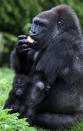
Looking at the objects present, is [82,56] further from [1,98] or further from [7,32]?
[7,32]

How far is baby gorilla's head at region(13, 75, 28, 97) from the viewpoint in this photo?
14.5ft

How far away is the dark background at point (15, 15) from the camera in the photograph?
1054cm

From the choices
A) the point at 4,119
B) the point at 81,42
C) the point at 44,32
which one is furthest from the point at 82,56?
the point at 4,119

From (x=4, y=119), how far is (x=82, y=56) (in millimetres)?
1387

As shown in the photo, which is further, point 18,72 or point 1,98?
point 1,98

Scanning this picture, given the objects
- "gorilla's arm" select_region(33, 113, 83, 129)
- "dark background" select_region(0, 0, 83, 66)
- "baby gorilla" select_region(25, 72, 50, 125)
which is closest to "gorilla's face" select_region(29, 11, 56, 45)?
"baby gorilla" select_region(25, 72, 50, 125)

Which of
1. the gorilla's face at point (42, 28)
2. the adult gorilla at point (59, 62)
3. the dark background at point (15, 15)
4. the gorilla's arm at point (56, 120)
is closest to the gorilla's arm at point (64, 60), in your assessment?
the adult gorilla at point (59, 62)

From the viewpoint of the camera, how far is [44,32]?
4219 mm

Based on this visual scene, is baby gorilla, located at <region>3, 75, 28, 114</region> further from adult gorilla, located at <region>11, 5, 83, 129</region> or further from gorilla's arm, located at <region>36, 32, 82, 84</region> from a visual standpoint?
gorilla's arm, located at <region>36, 32, 82, 84</region>

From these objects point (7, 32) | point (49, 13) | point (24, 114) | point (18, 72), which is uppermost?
point (7, 32)

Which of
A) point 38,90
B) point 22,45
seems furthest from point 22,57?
point 38,90

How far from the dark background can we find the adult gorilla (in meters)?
6.13

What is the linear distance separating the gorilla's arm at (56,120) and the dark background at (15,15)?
640cm

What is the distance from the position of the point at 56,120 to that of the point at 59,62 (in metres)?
0.84
